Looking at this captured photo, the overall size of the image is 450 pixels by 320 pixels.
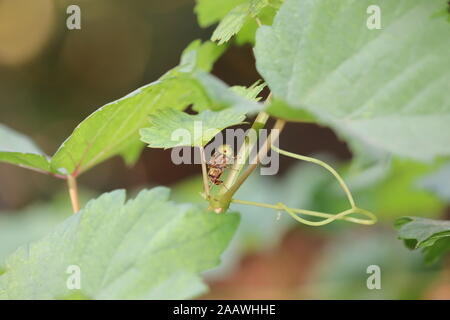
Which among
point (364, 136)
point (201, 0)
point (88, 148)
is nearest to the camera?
point (364, 136)

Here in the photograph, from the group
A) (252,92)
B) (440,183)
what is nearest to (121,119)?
(252,92)

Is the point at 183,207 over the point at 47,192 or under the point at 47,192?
under

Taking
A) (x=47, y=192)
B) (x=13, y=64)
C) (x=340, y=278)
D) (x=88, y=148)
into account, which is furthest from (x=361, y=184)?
(x=13, y=64)

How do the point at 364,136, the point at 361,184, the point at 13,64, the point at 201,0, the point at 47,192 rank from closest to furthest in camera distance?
the point at 364,136
the point at 201,0
the point at 361,184
the point at 47,192
the point at 13,64

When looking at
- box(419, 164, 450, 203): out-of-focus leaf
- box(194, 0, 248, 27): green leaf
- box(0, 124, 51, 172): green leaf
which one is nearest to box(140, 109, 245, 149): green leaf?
box(0, 124, 51, 172): green leaf

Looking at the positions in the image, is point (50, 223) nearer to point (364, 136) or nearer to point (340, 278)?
point (340, 278)

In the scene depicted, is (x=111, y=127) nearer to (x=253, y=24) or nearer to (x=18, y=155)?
(x=18, y=155)

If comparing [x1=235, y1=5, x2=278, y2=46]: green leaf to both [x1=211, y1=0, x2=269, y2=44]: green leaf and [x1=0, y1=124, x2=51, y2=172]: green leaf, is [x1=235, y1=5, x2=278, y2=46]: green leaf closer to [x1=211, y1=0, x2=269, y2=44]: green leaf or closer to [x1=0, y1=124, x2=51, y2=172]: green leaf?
[x1=211, y1=0, x2=269, y2=44]: green leaf

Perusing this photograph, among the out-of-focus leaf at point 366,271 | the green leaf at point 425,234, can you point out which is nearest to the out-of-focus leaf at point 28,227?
→ the out-of-focus leaf at point 366,271
